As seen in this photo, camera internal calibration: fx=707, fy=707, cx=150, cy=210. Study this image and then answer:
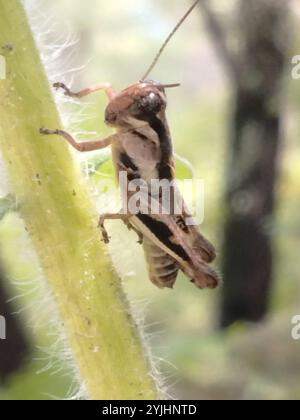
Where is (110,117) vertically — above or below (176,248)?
above

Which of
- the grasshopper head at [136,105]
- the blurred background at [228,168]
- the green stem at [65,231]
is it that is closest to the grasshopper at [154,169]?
the grasshopper head at [136,105]

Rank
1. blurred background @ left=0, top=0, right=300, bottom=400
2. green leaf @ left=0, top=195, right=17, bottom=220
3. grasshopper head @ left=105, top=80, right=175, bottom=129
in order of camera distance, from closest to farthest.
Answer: green leaf @ left=0, top=195, right=17, bottom=220
grasshopper head @ left=105, top=80, right=175, bottom=129
blurred background @ left=0, top=0, right=300, bottom=400

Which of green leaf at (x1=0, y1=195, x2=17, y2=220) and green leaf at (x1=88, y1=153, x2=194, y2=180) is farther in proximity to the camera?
green leaf at (x1=88, y1=153, x2=194, y2=180)

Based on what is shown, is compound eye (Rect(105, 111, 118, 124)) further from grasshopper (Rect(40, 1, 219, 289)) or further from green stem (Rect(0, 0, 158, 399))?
green stem (Rect(0, 0, 158, 399))

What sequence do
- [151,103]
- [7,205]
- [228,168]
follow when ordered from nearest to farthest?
[7,205], [151,103], [228,168]

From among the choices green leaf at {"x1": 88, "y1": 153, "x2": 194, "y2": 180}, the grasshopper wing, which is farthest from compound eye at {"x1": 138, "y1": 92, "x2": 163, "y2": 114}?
the grasshopper wing

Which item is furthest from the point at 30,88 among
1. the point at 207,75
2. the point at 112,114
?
the point at 207,75

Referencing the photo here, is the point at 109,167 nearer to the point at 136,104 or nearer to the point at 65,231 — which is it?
the point at 136,104

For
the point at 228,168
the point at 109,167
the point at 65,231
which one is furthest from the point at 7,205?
the point at 228,168
